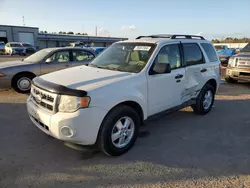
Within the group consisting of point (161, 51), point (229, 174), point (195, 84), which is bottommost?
point (229, 174)

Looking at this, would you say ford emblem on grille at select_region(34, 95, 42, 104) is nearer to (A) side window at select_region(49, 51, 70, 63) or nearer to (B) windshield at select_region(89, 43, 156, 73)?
(B) windshield at select_region(89, 43, 156, 73)

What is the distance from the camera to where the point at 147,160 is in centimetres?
340

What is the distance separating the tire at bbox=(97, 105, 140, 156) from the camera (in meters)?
3.22

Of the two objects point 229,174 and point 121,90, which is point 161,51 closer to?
point 121,90

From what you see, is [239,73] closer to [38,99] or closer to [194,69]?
[194,69]

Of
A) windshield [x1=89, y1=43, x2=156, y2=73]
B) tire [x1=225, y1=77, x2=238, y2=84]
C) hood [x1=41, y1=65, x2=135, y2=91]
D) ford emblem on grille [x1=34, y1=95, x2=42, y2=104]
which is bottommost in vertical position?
tire [x1=225, y1=77, x2=238, y2=84]

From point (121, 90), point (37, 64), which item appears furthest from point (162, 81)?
point (37, 64)

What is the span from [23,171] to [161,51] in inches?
117

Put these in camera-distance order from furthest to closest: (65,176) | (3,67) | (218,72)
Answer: (3,67) → (218,72) → (65,176)

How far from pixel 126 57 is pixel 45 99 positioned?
5.68 feet

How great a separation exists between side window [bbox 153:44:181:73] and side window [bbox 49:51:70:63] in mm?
4542

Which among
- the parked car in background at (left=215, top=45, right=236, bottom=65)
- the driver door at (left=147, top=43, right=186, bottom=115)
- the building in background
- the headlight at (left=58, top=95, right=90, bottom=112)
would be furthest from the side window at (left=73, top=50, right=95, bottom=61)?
the building in background

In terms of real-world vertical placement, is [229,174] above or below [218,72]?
below

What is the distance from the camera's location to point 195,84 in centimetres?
499
